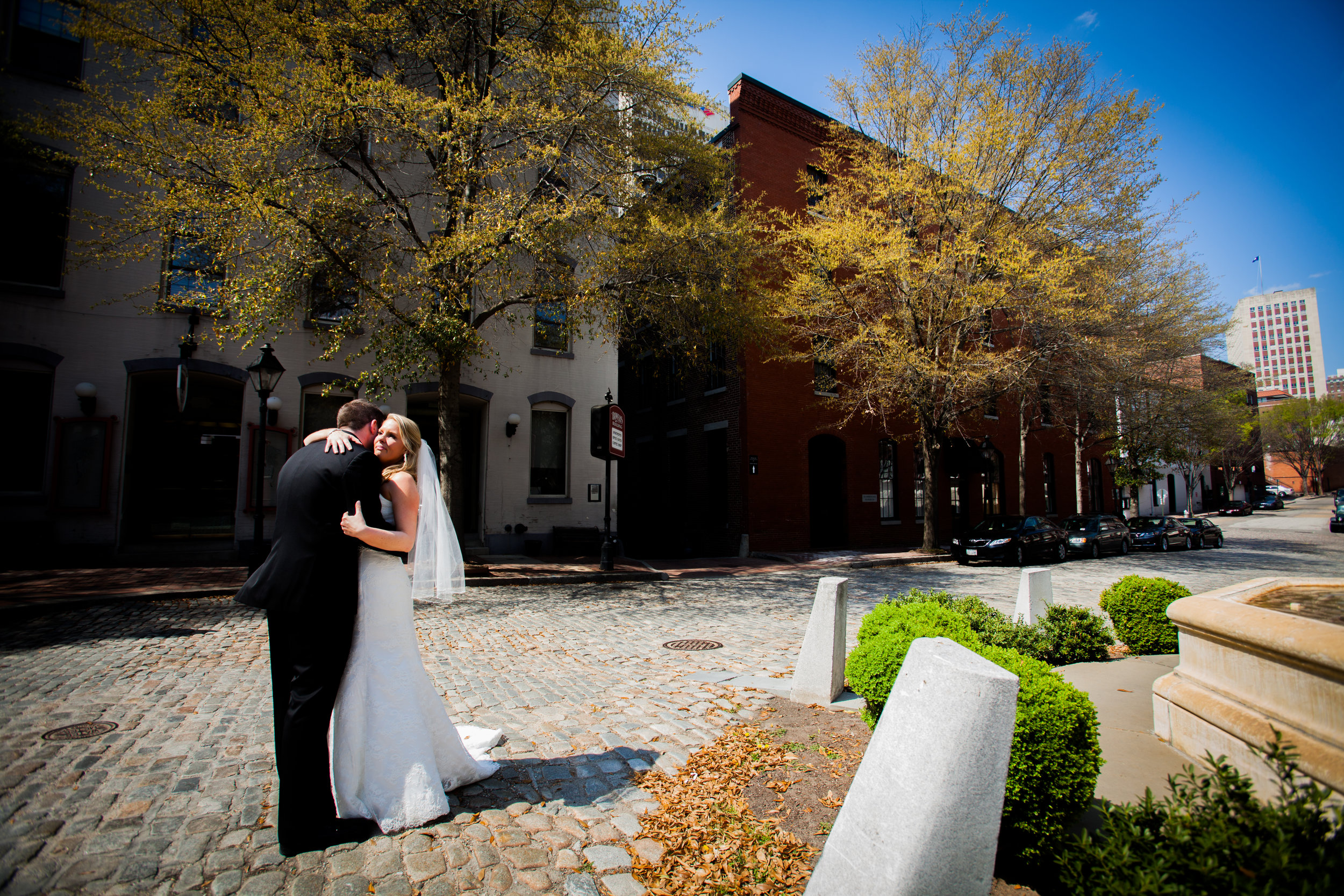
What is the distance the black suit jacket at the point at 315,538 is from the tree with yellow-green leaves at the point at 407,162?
26.0 ft

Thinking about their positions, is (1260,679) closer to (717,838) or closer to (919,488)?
(717,838)

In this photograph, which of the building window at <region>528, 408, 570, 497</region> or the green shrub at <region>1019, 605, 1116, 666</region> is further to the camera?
the building window at <region>528, 408, 570, 497</region>

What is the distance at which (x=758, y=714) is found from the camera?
475 centimetres

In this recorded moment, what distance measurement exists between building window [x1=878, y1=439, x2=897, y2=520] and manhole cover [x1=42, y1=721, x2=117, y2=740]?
21.5 metres

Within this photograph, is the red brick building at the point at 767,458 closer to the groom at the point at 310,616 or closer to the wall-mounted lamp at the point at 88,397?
the wall-mounted lamp at the point at 88,397

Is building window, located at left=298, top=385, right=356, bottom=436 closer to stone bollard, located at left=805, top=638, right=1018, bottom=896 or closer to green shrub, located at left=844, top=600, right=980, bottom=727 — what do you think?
green shrub, located at left=844, top=600, right=980, bottom=727

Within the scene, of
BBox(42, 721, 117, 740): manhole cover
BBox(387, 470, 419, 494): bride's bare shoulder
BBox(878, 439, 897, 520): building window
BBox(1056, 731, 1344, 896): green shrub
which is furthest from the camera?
BBox(878, 439, 897, 520): building window

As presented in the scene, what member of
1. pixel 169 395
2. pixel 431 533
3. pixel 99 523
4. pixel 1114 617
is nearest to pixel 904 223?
pixel 1114 617

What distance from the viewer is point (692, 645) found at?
23.7 feet

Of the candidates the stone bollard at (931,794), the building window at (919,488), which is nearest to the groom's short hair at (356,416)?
the stone bollard at (931,794)

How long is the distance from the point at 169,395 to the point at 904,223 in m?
19.7

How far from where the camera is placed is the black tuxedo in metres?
2.88

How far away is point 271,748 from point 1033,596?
7322 mm

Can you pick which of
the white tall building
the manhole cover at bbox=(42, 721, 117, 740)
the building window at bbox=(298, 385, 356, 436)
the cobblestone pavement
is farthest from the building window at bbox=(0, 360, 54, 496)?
the white tall building
